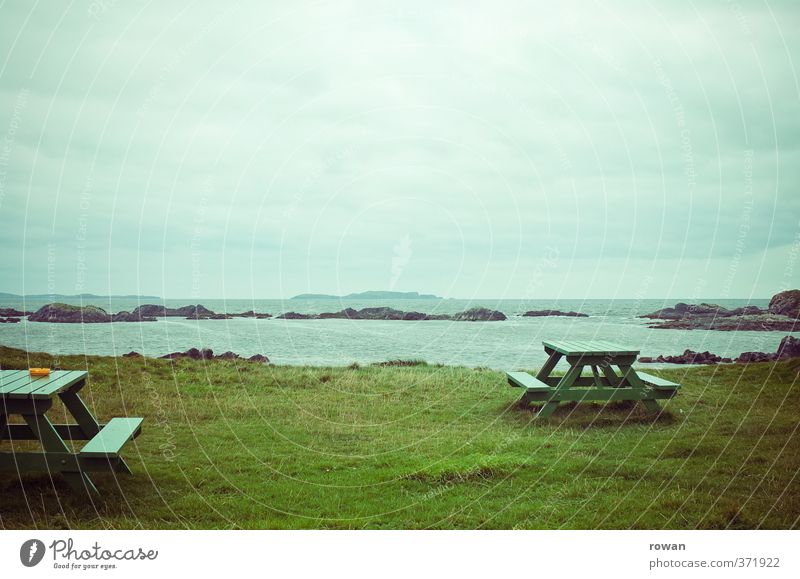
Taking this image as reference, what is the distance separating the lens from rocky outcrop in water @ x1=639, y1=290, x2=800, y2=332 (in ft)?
41.0

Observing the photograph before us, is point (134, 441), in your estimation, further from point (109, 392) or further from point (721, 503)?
point (721, 503)

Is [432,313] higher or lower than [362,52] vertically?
lower

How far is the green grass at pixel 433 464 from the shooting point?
14.7 feet

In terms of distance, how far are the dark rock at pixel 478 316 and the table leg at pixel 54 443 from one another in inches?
1948

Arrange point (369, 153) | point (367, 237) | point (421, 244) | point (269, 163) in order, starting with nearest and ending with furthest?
point (369, 153), point (269, 163), point (421, 244), point (367, 237)

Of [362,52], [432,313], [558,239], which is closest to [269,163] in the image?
[362,52]

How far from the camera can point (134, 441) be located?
20.7 ft

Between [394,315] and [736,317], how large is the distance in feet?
115

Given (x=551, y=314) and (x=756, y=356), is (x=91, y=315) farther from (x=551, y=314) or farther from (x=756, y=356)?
(x=551, y=314)

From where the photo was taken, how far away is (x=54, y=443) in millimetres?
4500

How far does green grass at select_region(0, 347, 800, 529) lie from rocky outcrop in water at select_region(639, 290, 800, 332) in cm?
363

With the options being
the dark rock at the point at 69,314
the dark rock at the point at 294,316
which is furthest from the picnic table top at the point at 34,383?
the dark rock at the point at 294,316
